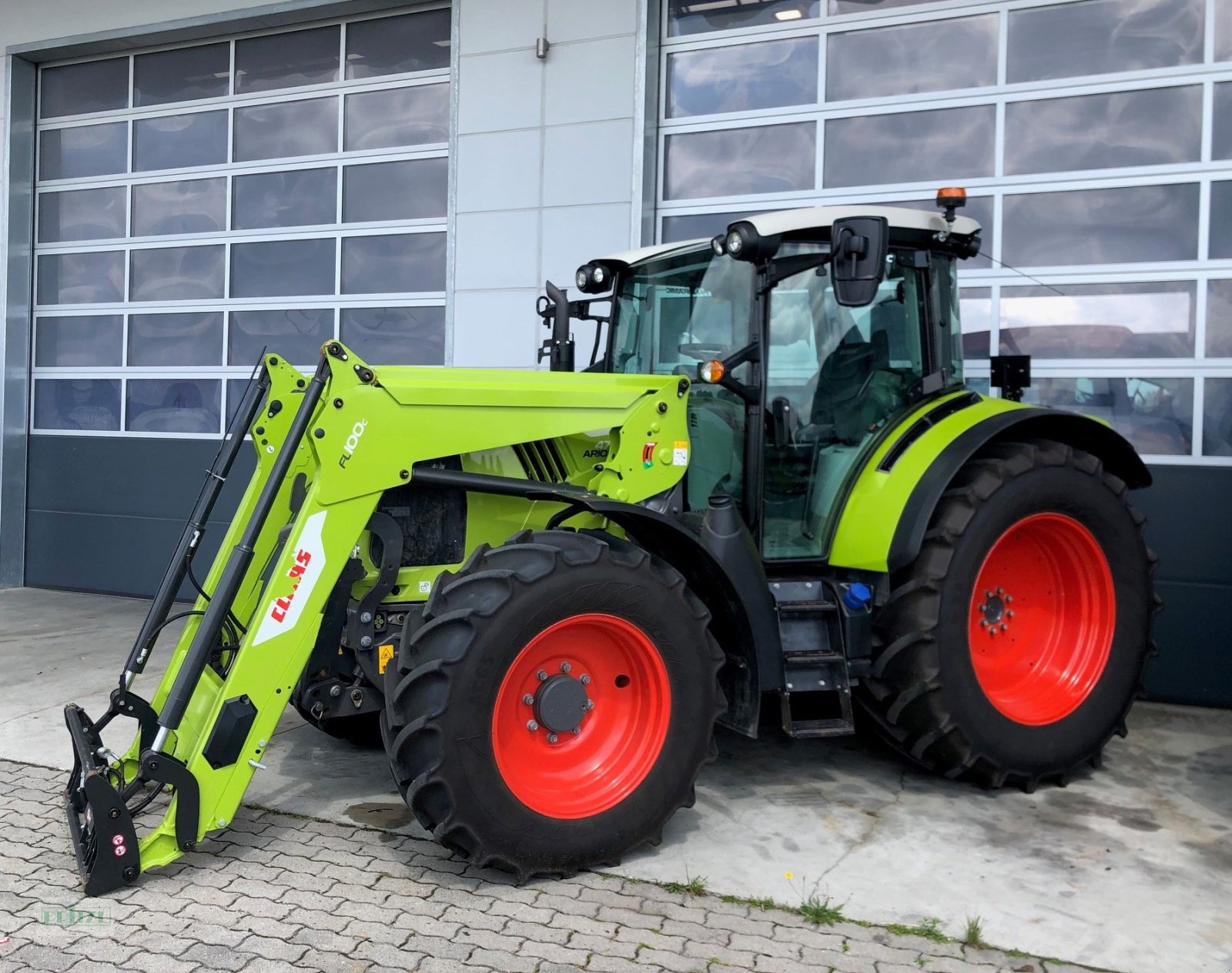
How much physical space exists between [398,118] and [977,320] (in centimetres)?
438

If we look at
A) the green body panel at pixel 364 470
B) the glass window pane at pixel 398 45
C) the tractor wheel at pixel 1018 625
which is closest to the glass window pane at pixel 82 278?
the glass window pane at pixel 398 45

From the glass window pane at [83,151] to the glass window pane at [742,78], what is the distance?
483 centimetres

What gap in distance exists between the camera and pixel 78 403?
941 cm

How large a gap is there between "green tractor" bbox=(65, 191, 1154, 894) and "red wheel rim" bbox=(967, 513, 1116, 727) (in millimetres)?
13

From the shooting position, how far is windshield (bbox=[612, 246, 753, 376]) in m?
4.40

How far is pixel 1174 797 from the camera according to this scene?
14.6 feet

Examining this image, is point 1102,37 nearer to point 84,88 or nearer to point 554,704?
point 554,704

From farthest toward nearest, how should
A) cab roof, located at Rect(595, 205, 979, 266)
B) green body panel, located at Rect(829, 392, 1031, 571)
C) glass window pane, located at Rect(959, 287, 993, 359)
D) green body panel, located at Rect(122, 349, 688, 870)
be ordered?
1. glass window pane, located at Rect(959, 287, 993, 359)
2. green body panel, located at Rect(829, 392, 1031, 571)
3. cab roof, located at Rect(595, 205, 979, 266)
4. green body panel, located at Rect(122, 349, 688, 870)

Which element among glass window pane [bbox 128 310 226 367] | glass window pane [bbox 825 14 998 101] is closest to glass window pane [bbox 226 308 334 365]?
glass window pane [bbox 128 310 226 367]

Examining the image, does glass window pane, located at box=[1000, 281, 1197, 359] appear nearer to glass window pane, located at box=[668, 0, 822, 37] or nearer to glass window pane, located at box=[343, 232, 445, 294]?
glass window pane, located at box=[668, 0, 822, 37]

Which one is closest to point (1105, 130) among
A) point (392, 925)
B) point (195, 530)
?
point (195, 530)

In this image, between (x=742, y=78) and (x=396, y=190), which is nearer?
(x=742, y=78)

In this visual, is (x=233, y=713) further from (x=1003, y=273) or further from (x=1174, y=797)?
(x=1003, y=273)

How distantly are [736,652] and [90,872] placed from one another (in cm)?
216
